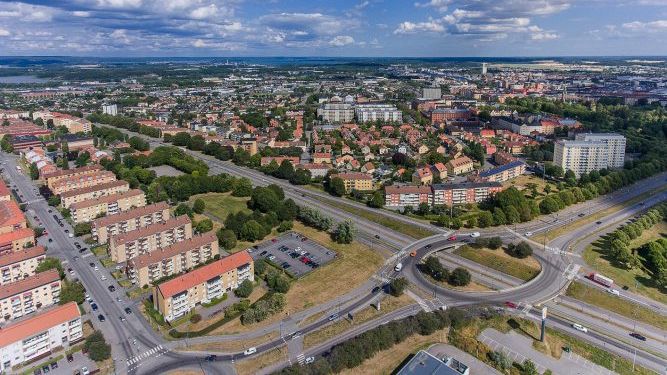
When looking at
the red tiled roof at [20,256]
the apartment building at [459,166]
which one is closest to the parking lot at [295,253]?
the red tiled roof at [20,256]

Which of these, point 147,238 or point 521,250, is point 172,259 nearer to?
point 147,238

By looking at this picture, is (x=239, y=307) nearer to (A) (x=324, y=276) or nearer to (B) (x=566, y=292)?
(A) (x=324, y=276)

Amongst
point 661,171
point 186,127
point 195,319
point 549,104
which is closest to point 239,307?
point 195,319

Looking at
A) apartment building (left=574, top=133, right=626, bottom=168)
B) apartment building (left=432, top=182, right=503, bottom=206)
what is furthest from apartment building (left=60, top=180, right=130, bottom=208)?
apartment building (left=574, top=133, right=626, bottom=168)

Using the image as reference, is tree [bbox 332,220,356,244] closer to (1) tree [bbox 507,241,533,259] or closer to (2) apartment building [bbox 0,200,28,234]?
(1) tree [bbox 507,241,533,259]

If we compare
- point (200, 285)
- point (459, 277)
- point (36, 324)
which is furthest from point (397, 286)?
point (36, 324)
